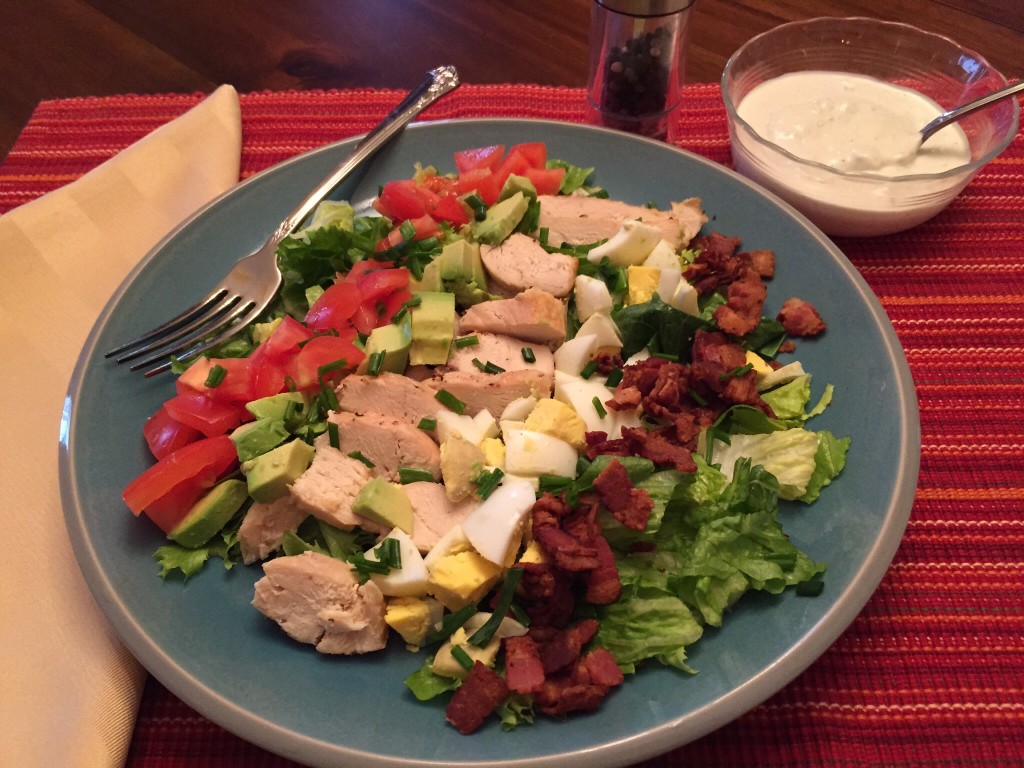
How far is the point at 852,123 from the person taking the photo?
10.4 feet

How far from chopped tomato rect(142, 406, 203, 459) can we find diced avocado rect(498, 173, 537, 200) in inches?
52.0

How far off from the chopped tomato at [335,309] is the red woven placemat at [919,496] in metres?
1.08

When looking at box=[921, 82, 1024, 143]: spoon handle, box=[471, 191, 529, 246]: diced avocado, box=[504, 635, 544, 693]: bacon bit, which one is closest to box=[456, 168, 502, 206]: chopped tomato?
box=[471, 191, 529, 246]: diced avocado

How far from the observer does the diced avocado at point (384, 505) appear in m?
1.97

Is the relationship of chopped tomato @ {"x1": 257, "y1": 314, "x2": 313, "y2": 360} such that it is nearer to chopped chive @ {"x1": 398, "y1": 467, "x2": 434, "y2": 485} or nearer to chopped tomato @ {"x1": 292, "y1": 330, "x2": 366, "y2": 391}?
chopped tomato @ {"x1": 292, "y1": 330, "x2": 366, "y2": 391}

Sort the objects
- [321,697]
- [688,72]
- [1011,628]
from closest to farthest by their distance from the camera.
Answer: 1. [321,697]
2. [1011,628]
3. [688,72]

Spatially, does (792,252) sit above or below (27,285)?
above

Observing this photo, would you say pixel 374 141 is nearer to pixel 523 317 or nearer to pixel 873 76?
pixel 523 317

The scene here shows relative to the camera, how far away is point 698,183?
9.12 ft

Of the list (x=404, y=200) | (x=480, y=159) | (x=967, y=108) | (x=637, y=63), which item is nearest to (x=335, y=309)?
(x=404, y=200)

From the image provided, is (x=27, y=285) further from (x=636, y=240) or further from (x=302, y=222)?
(x=636, y=240)

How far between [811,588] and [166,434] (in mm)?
1736

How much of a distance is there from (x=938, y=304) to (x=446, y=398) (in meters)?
1.83

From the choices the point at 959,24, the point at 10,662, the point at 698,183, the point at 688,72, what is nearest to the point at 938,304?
the point at 698,183
